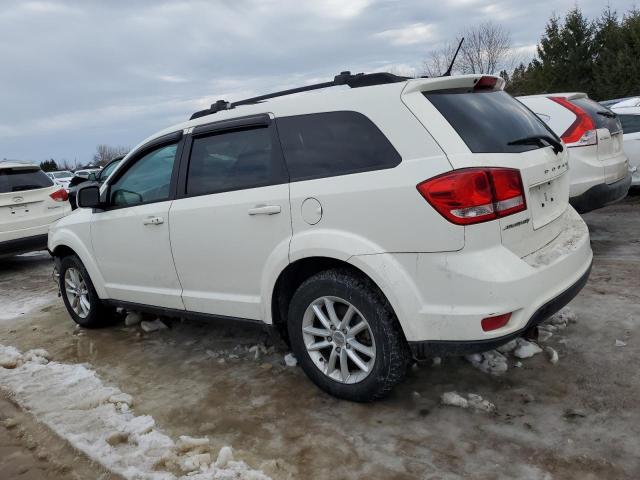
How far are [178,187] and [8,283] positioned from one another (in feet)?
17.2

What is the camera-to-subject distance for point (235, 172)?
12.0 ft

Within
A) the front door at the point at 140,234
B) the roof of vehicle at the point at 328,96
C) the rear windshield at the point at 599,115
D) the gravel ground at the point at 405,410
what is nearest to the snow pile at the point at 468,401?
the gravel ground at the point at 405,410

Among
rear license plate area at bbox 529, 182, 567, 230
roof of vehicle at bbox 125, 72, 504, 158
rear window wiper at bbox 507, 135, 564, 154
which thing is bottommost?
rear license plate area at bbox 529, 182, 567, 230

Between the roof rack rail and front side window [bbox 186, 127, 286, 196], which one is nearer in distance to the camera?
the roof rack rail

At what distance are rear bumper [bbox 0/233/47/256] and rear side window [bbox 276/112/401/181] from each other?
6370 mm

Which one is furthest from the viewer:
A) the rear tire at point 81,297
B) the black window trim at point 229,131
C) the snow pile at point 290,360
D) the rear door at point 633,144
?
the rear door at point 633,144

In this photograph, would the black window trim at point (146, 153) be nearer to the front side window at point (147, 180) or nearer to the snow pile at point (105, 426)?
the front side window at point (147, 180)

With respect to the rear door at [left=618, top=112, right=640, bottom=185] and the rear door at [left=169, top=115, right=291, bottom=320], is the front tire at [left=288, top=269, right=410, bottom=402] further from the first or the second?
the rear door at [left=618, top=112, right=640, bottom=185]

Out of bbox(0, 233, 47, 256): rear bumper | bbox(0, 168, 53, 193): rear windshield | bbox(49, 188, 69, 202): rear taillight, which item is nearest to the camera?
bbox(0, 233, 47, 256): rear bumper

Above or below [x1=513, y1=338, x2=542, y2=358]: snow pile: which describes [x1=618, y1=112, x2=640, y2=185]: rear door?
above

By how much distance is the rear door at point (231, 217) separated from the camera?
3367mm

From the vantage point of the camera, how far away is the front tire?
2.98m

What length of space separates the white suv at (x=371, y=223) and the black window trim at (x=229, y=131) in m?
0.01

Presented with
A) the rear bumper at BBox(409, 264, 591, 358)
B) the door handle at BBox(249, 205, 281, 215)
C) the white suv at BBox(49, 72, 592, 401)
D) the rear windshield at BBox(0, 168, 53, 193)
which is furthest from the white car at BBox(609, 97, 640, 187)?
the rear windshield at BBox(0, 168, 53, 193)
